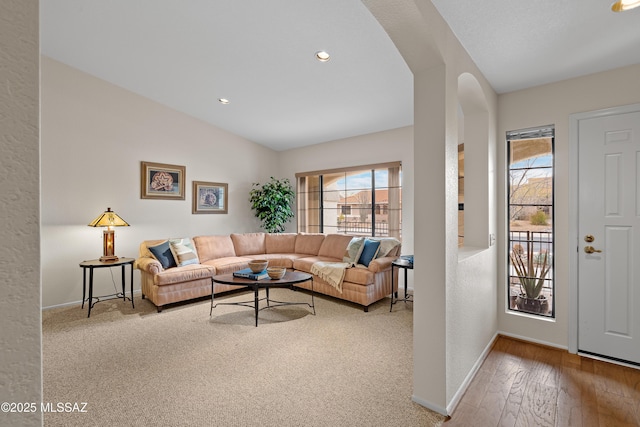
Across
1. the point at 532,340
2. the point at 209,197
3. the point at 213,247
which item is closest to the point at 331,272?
the point at 213,247

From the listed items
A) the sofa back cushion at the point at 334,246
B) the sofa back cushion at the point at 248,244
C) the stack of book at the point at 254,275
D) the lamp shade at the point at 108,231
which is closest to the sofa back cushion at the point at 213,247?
the sofa back cushion at the point at 248,244

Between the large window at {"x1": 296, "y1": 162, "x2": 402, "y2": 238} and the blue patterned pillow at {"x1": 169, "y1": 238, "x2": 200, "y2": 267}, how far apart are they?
2.43 meters

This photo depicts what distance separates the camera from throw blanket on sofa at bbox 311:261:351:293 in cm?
404

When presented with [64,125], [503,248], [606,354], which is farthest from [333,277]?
[64,125]

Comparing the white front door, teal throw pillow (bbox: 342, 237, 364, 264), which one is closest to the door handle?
the white front door

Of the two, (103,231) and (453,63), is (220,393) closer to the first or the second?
(453,63)

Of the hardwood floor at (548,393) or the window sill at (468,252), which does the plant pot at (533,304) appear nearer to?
the hardwood floor at (548,393)

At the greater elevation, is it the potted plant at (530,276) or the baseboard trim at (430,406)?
the potted plant at (530,276)

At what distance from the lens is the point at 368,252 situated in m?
4.21

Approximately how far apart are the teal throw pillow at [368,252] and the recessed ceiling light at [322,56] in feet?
7.97

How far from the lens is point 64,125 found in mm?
3967

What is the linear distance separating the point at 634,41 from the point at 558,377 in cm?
248

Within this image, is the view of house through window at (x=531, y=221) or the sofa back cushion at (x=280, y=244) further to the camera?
the sofa back cushion at (x=280, y=244)
